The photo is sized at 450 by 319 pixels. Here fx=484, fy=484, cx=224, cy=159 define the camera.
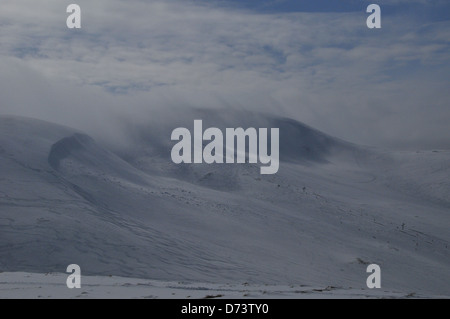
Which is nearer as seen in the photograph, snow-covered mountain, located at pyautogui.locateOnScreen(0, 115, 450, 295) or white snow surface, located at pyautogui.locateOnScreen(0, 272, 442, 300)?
white snow surface, located at pyautogui.locateOnScreen(0, 272, 442, 300)

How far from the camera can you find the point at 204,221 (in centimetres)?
2016

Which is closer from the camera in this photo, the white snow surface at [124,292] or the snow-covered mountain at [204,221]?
the white snow surface at [124,292]

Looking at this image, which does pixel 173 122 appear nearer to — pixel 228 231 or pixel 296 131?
pixel 296 131

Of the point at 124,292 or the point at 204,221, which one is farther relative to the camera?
the point at 204,221

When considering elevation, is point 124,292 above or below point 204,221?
below

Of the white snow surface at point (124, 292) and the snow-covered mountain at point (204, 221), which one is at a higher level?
the snow-covered mountain at point (204, 221)

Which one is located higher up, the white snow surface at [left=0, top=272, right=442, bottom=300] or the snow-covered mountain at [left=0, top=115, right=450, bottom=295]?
the snow-covered mountain at [left=0, top=115, right=450, bottom=295]

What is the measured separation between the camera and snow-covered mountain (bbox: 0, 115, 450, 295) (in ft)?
45.5

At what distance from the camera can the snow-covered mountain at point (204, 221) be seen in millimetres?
13867

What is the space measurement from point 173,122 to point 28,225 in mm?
34897

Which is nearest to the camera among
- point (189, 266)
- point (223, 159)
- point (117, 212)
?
point (189, 266)
